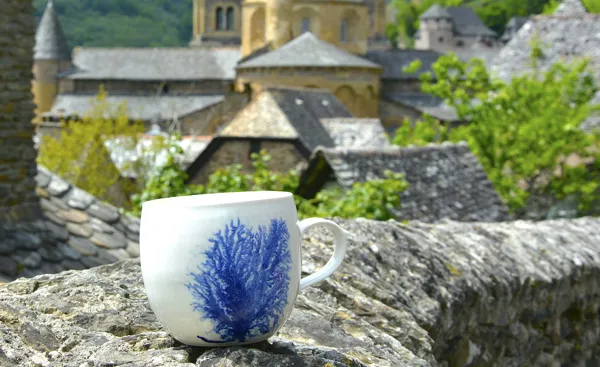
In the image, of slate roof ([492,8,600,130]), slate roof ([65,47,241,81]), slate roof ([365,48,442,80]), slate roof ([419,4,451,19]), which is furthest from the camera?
slate roof ([419,4,451,19])

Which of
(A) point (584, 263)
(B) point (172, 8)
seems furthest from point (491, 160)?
(B) point (172, 8)

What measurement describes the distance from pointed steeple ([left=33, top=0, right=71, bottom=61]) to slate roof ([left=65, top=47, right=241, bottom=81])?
49.5 inches

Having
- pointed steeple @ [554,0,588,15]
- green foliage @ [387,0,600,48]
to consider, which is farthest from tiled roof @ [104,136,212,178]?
green foliage @ [387,0,600,48]

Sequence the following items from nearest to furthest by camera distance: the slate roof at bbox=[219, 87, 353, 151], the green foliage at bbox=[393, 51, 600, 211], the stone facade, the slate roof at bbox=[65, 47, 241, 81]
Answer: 1. the green foliage at bbox=[393, 51, 600, 211]
2. the slate roof at bbox=[219, 87, 353, 151]
3. the stone facade
4. the slate roof at bbox=[65, 47, 241, 81]

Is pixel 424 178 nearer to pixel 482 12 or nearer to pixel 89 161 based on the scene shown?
pixel 89 161

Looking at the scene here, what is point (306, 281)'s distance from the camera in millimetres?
2395

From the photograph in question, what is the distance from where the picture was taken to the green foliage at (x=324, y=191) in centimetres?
948

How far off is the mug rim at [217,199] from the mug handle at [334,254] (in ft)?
0.33

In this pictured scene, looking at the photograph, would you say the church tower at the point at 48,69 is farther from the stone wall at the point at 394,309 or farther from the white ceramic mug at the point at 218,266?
the white ceramic mug at the point at 218,266

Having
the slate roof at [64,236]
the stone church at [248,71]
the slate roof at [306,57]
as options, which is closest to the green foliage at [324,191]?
the slate roof at [64,236]

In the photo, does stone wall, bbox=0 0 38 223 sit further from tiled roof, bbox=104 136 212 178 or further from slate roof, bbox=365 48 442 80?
slate roof, bbox=365 48 442 80

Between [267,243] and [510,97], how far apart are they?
21.2 m

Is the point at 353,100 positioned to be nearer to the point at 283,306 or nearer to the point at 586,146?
the point at 586,146

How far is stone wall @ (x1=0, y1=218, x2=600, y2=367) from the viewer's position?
218cm
